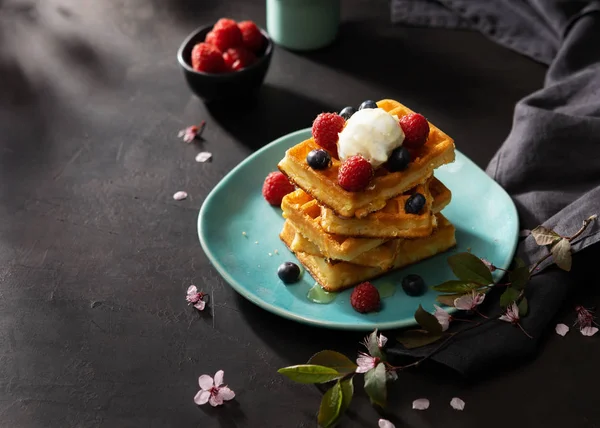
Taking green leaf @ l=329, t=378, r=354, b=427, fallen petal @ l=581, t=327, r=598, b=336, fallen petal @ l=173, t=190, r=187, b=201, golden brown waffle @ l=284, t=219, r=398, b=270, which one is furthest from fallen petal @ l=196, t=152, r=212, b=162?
fallen petal @ l=581, t=327, r=598, b=336

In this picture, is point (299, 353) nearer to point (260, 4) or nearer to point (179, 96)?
point (179, 96)

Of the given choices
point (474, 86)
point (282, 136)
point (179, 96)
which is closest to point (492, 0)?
point (474, 86)

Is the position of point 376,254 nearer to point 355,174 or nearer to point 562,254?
point 355,174

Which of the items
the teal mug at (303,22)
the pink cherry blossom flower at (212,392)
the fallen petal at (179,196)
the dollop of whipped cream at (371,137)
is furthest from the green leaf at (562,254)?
the teal mug at (303,22)

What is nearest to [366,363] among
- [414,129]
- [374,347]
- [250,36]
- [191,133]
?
[374,347]

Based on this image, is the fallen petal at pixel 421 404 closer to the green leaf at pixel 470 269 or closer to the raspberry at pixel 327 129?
the green leaf at pixel 470 269
